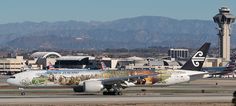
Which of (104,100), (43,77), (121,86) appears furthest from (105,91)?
(104,100)

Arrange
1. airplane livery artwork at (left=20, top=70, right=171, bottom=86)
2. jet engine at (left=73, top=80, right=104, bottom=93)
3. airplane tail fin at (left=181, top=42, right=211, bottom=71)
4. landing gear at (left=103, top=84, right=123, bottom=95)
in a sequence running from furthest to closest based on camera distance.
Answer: airplane tail fin at (left=181, top=42, right=211, bottom=71)
airplane livery artwork at (left=20, top=70, right=171, bottom=86)
landing gear at (left=103, top=84, right=123, bottom=95)
jet engine at (left=73, top=80, right=104, bottom=93)

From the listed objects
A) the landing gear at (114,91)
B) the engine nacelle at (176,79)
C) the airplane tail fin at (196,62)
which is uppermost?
the airplane tail fin at (196,62)

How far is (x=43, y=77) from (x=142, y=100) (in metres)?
16.6

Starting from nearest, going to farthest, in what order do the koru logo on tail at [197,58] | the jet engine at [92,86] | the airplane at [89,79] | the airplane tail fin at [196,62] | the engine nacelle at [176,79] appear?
the jet engine at [92,86], the airplane at [89,79], the engine nacelle at [176,79], the airplane tail fin at [196,62], the koru logo on tail at [197,58]

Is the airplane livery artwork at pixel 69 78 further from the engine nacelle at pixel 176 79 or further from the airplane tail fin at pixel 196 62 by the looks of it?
the airplane tail fin at pixel 196 62

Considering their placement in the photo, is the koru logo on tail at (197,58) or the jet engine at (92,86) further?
the koru logo on tail at (197,58)

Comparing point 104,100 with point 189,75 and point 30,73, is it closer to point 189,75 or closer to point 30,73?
point 30,73

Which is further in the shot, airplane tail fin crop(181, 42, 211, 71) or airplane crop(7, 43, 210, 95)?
airplane tail fin crop(181, 42, 211, 71)

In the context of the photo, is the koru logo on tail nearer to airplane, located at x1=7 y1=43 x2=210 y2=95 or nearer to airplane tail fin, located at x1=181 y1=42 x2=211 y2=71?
airplane tail fin, located at x1=181 y1=42 x2=211 y2=71

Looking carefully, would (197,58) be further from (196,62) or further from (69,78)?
(69,78)

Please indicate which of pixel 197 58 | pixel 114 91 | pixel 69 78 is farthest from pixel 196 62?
pixel 69 78

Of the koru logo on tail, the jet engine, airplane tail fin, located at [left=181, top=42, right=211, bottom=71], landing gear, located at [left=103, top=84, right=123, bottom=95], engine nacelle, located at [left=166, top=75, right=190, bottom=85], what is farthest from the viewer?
the koru logo on tail

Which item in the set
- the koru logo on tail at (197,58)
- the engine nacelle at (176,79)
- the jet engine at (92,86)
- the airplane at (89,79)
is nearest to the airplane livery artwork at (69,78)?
the airplane at (89,79)

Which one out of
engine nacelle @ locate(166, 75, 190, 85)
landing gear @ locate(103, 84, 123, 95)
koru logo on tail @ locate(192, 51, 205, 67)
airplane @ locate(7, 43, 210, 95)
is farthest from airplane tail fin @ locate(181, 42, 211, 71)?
landing gear @ locate(103, 84, 123, 95)
